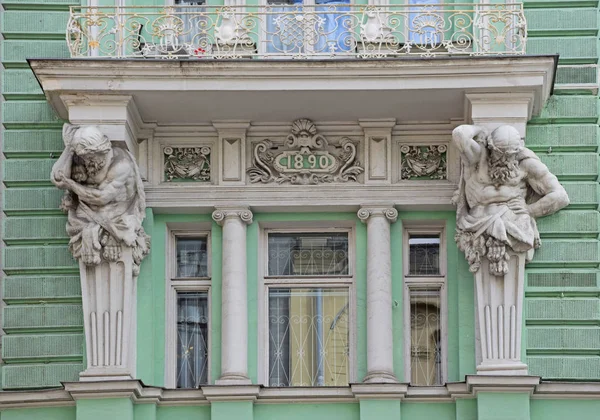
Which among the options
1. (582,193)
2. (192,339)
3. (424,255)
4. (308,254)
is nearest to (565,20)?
(582,193)

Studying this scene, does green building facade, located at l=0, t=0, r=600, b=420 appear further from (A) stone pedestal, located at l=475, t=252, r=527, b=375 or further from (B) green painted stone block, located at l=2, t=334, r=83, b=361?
(A) stone pedestal, located at l=475, t=252, r=527, b=375

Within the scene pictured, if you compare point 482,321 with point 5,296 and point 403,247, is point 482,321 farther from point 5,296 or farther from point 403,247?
point 5,296

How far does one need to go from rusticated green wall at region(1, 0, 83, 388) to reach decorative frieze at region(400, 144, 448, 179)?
3397mm

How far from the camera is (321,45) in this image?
24.1 metres

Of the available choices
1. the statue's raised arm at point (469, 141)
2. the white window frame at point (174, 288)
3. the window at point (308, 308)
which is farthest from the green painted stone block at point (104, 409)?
the statue's raised arm at point (469, 141)

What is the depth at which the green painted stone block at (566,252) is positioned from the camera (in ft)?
77.4

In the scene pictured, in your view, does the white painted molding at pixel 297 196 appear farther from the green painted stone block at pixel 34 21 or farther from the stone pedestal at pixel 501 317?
the green painted stone block at pixel 34 21

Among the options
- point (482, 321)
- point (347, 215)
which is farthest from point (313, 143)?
point (482, 321)

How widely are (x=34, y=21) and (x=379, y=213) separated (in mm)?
3958

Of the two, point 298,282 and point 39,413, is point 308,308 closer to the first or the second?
point 298,282

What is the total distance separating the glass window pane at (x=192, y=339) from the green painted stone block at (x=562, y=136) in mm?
3585

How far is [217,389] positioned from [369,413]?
4.80 ft

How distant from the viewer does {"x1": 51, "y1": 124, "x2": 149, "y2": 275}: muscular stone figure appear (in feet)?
76.7

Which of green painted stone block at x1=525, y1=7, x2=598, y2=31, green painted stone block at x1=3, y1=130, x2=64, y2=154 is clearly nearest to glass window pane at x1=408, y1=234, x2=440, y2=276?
green painted stone block at x1=525, y1=7, x2=598, y2=31
